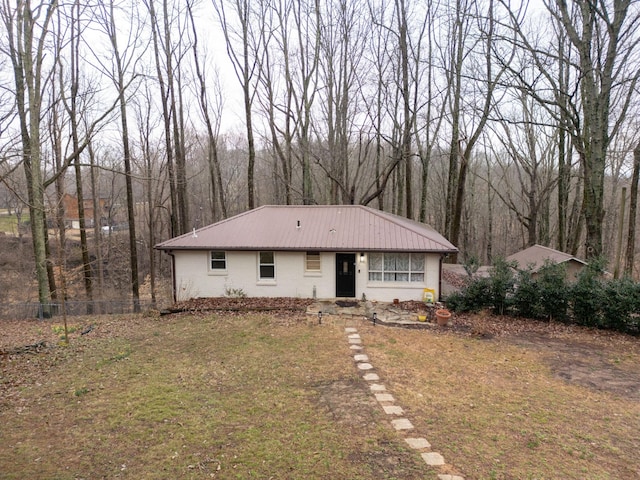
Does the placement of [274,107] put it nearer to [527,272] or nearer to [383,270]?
[383,270]

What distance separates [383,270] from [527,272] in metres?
4.67

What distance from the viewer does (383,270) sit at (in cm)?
1289

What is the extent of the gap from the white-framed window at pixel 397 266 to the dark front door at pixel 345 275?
71cm

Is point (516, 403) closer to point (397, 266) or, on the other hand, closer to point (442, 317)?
point (442, 317)

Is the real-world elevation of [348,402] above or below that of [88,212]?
below

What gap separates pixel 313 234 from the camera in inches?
534

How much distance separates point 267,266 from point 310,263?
167 centimetres

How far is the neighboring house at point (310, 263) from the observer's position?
12727 millimetres

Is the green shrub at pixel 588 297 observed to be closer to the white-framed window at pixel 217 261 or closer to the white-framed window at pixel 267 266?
the white-framed window at pixel 267 266

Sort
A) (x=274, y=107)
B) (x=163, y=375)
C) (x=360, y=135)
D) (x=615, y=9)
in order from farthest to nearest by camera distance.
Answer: (x=360, y=135)
(x=274, y=107)
(x=615, y=9)
(x=163, y=375)

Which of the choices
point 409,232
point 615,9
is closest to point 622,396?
point 409,232

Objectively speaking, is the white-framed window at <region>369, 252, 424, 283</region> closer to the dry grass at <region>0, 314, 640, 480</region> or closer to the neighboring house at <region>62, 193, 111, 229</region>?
the dry grass at <region>0, 314, 640, 480</region>

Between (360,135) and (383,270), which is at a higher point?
(360,135)

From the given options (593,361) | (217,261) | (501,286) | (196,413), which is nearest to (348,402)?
(196,413)
